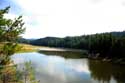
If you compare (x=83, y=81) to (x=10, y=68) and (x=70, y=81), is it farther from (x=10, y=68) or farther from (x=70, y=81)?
(x=10, y=68)

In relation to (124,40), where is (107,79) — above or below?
below

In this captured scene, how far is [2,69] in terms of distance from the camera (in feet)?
52.3

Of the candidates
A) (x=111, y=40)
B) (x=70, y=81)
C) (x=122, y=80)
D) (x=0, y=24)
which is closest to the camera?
(x=0, y=24)

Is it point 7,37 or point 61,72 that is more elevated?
point 7,37

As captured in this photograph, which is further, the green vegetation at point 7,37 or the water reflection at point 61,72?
the water reflection at point 61,72

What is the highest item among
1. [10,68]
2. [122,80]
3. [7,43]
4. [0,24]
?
[0,24]

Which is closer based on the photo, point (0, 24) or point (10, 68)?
point (0, 24)

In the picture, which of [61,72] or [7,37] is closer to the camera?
[7,37]

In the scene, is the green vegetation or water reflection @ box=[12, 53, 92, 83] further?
water reflection @ box=[12, 53, 92, 83]

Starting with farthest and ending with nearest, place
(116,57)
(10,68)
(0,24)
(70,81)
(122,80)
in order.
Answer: (116,57)
(122,80)
(70,81)
(10,68)
(0,24)

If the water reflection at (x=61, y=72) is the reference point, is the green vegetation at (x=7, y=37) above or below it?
above

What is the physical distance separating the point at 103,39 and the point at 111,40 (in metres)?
8.19

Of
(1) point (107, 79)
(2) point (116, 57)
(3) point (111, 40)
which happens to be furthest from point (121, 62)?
(1) point (107, 79)

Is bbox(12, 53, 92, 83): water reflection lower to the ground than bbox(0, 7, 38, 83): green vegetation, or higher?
lower
